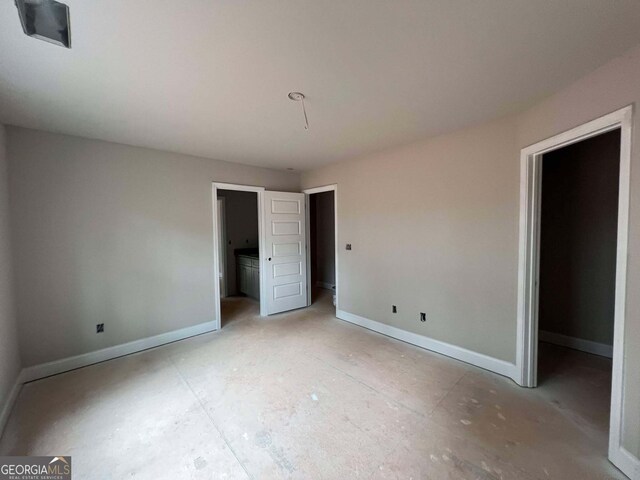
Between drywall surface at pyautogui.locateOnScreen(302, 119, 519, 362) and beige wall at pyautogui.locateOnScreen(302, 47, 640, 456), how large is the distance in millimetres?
10

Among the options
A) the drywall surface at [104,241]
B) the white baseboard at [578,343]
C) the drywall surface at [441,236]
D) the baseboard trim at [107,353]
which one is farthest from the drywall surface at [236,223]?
the white baseboard at [578,343]

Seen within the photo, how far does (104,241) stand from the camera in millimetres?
2893

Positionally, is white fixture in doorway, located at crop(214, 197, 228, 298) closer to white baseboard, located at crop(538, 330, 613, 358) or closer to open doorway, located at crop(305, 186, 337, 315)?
open doorway, located at crop(305, 186, 337, 315)

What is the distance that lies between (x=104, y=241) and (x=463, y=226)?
153 inches

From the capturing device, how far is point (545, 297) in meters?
3.25

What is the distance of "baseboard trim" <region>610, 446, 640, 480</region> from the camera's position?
4.63ft

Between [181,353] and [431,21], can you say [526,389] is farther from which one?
[181,353]

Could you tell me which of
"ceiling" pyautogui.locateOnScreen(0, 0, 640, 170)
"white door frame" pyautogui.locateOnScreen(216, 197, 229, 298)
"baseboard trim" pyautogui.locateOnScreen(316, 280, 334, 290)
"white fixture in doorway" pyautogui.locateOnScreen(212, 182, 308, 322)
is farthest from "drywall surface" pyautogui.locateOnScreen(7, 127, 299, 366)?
"baseboard trim" pyautogui.locateOnScreen(316, 280, 334, 290)

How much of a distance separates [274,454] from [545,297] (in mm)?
3555

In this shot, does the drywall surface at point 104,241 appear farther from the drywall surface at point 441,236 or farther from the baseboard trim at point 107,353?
the drywall surface at point 441,236

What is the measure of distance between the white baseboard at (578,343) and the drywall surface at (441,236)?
1317 millimetres

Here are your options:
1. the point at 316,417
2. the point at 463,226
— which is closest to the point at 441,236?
the point at 463,226

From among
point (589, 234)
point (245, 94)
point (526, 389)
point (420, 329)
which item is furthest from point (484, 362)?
point (245, 94)

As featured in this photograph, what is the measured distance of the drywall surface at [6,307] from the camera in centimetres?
205
